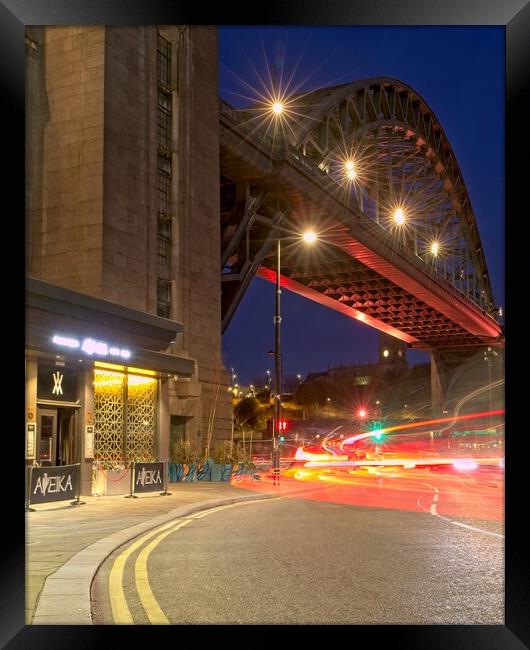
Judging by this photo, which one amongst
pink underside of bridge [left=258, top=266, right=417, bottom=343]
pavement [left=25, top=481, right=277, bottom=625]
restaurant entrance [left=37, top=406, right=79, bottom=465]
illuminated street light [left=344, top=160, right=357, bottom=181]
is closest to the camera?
pavement [left=25, top=481, right=277, bottom=625]

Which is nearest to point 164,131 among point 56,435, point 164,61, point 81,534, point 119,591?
point 164,61

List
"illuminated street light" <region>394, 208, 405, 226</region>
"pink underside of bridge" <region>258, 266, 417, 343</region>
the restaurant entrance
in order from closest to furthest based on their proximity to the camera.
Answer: the restaurant entrance → "pink underside of bridge" <region>258, 266, 417, 343</region> → "illuminated street light" <region>394, 208, 405, 226</region>

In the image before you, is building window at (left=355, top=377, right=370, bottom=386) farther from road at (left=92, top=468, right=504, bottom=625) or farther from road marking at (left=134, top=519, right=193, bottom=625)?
road marking at (left=134, top=519, right=193, bottom=625)

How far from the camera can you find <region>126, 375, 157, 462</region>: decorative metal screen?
88.7ft

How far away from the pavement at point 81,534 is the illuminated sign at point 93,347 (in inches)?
158

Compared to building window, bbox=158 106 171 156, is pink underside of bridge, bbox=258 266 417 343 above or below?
below

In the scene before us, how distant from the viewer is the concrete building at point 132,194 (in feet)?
99.0

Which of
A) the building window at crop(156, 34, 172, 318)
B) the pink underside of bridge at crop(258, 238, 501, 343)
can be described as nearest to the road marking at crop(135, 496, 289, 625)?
the building window at crop(156, 34, 172, 318)

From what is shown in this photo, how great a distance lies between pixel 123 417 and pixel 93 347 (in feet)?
13.7

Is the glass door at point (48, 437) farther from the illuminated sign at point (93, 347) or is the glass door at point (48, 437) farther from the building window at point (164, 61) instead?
the building window at point (164, 61)

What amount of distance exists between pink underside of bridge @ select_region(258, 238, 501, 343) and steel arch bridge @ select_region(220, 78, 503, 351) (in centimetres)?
16

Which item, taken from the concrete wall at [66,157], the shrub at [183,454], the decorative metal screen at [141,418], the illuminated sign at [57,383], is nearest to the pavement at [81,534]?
the decorative metal screen at [141,418]

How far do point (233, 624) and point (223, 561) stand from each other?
12.9ft

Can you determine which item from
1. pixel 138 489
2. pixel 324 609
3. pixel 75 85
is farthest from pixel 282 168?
pixel 324 609
